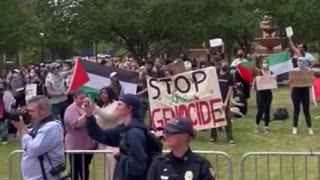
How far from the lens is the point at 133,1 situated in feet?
128

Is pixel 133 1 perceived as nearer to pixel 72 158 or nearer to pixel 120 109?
pixel 72 158

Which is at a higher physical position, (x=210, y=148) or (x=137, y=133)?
(x=137, y=133)

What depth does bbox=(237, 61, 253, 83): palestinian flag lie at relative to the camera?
938 inches

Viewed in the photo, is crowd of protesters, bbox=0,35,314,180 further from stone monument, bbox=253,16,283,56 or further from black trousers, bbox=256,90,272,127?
stone monument, bbox=253,16,283,56

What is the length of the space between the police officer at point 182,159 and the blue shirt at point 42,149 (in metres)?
2.00

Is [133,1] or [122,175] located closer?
[122,175]

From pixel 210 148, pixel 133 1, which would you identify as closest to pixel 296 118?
pixel 210 148

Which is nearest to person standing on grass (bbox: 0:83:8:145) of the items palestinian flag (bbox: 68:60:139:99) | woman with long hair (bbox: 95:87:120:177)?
palestinian flag (bbox: 68:60:139:99)

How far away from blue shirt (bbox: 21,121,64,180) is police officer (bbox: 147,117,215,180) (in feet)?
6.56

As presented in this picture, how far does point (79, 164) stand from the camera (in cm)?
1098

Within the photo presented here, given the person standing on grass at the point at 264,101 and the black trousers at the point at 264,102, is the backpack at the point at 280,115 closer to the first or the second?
the person standing on grass at the point at 264,101

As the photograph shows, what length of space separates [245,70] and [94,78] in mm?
8720

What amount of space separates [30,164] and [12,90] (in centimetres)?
1394

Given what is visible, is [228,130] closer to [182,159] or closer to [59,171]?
[59,171]
